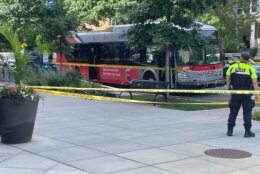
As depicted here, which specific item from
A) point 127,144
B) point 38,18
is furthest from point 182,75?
point 127,144

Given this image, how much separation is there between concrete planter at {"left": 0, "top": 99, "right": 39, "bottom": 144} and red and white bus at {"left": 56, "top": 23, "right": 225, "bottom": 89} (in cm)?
971

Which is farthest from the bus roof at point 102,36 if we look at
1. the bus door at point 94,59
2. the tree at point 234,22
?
the tree at point 234,22

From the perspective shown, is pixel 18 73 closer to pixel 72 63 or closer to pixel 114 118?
pixel 114 118

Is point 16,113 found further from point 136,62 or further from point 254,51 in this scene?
point 254,51

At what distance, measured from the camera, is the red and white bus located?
20.1m

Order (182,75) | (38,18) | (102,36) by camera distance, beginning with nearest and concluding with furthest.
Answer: (182,75) → (38,18) → (102,36)

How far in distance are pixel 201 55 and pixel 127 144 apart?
12.2m

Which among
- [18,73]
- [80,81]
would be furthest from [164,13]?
[18,73]

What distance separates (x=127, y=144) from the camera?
8.83 meters

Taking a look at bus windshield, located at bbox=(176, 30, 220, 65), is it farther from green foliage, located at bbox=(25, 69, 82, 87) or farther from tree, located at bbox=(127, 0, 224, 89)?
green foliage, located at bbox=(25, 69, 82, 87)

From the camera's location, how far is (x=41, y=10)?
903 inches

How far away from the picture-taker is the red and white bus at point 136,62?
20.1 meters

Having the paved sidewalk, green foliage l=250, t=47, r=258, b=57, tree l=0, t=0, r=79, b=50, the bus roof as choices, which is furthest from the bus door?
green foliage l=250, t=47, r=258, b=57

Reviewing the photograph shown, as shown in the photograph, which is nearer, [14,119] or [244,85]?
[14,119]
